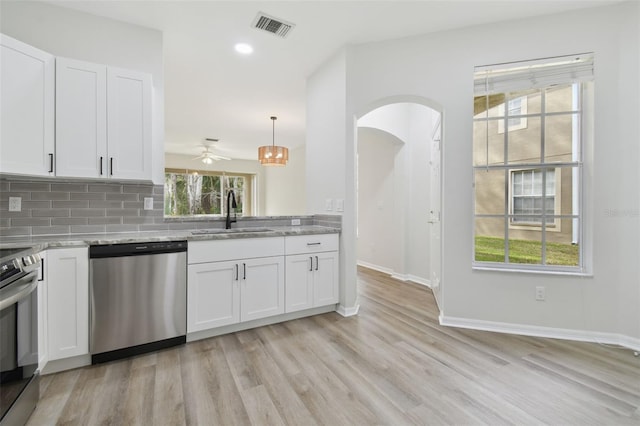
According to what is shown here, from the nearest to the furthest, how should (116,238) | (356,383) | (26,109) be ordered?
1. (356,383)
2. (26,109)
3. (116,238)

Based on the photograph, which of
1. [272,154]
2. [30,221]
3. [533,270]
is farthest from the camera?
[272,154]

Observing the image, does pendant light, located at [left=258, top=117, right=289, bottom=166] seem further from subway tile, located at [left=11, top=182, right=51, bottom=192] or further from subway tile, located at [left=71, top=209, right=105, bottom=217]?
subway tile, located at [left=11, top=182, right=51, bottom=192]

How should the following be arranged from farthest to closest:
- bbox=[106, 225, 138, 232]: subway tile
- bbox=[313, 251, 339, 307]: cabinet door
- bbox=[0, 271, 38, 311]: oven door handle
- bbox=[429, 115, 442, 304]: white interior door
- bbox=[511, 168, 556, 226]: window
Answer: bbox=[429, 115, 442, 304]: white interior door → bbox=[313, 251, 339, 307]: cabinet door → bbox=[511, 168, 556, 226]: window → bbox=[106, 225, 138, 232]: subway tile → bbox=[0, 271, 38, 311]: oven door handle

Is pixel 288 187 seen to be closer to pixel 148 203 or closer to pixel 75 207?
pixel 148 203

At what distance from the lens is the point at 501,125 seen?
274 cm

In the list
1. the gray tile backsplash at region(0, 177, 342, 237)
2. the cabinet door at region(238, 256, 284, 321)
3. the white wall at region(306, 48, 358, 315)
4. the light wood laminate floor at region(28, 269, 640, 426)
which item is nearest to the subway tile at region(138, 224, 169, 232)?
the gray tile backsplash at region(0, 177, 342, 237)

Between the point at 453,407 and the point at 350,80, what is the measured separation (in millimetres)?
2918

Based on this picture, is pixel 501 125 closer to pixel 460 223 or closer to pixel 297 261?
pixel 460 223

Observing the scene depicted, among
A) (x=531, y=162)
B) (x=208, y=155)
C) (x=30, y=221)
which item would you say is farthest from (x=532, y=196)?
(x=208, y=155)

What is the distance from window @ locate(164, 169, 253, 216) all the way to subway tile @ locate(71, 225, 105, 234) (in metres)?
5.46

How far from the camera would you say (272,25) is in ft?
8.75

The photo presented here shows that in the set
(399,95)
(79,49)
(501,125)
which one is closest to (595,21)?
(501,125)

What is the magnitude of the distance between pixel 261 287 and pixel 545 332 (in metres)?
2.60

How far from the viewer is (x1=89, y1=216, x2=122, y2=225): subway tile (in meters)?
2.46
